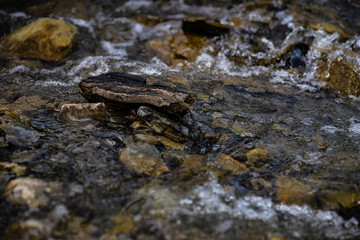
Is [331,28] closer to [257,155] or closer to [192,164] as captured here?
[257,155]

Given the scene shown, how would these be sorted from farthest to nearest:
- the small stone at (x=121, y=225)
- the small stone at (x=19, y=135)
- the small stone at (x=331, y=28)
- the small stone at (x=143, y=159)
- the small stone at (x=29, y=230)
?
the small stone at (x=331, y=28), the small stone at (x=19, y=135), the small stone at (x=143, y=159), the small stone at (x=121, y=225), the small stone at (x=29, y=230)

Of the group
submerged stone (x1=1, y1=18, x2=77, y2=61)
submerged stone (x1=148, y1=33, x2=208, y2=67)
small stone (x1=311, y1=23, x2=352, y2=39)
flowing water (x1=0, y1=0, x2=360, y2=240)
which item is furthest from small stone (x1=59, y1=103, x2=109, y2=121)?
small stone (x1=311, y1=23, x2=352, y2=39)

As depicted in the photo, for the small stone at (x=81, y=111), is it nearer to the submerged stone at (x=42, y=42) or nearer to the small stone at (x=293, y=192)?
the small stone at (x=293, y=192)

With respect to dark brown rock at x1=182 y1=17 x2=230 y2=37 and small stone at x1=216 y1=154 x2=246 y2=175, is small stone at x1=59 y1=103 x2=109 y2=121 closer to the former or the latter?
small stone at x1=216 y1=154 x2=246 y2=175

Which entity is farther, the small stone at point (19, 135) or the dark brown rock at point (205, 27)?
the dark brown rock at point (205, 27)

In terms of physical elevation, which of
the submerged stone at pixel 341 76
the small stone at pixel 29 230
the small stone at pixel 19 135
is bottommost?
the submerged stone at pixel 341 76

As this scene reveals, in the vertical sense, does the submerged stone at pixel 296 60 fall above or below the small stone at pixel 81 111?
below

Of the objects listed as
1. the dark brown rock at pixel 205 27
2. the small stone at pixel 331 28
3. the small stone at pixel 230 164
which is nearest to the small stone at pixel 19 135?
the small stone at pixel 230 164

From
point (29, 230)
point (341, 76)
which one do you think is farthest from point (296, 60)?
point (29, 230)
